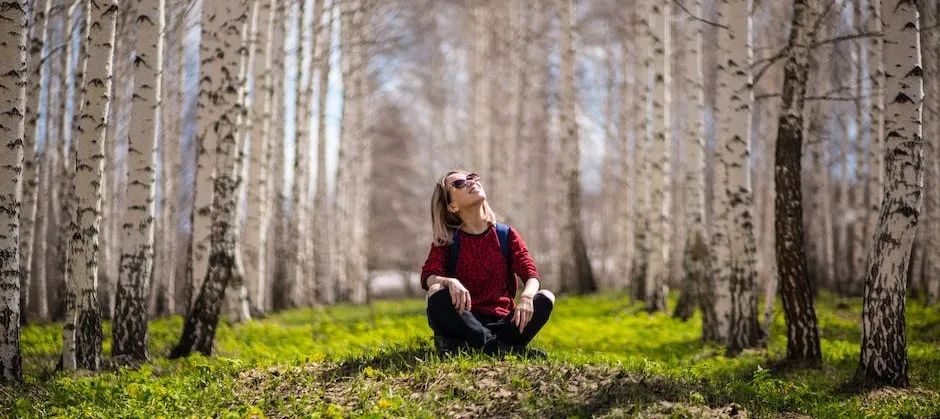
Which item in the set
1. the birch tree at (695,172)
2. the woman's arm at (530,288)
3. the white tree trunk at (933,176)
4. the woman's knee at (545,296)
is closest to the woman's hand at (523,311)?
the woman's arm at (530,288)

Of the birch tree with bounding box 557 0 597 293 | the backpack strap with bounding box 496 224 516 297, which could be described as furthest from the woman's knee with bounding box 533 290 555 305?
the birch tree with bounding box 557 0 597 293

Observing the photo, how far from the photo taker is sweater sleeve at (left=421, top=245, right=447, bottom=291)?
240 inches

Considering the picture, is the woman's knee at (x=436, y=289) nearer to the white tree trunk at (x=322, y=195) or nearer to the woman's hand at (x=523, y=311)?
the woman's hand at (x=523, y=311)

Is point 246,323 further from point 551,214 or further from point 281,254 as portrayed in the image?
point 551,214

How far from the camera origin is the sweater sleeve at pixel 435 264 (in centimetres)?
609

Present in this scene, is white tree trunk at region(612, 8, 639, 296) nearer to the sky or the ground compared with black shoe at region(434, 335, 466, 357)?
nearer to the sky

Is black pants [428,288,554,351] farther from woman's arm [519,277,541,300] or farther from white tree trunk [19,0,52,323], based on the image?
white tree trunk [19,0,52,323]

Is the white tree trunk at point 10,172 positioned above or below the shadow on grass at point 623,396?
above

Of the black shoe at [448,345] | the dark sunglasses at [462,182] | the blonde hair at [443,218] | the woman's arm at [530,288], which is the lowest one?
the black shoe at [448,345]

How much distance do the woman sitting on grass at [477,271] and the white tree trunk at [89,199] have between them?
3.15 meters

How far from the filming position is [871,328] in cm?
689

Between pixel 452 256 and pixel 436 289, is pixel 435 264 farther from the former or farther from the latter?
pixel 436 289

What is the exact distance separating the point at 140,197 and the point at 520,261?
12.5ft

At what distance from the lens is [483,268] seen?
6.16 metres
